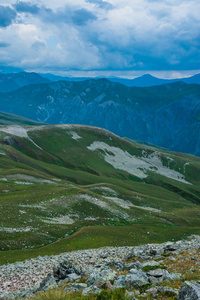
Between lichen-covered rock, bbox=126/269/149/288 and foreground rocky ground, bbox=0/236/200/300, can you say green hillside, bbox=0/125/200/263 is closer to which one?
foreground rocky ground, bbox=0/236/200/300

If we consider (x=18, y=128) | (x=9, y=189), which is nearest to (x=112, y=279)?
(x=9, y=189)

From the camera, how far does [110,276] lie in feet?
52.4

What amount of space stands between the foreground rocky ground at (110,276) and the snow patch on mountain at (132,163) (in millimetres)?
136675

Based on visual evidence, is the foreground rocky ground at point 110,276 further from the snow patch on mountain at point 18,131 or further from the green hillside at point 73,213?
the snow patch on mountain at point 18,131

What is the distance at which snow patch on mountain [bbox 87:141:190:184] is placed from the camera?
17102 cm

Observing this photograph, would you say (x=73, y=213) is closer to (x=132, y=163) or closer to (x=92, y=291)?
(x=92, y=291)

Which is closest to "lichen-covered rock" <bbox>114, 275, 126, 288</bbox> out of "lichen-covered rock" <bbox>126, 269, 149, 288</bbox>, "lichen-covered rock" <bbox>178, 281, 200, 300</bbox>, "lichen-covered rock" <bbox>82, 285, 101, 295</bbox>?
"lichen-covered rock" <bbox>126, 269, 149, 288</bbox>

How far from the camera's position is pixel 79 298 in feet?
41.1

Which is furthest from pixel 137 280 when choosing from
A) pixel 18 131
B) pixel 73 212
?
pixel 18 131

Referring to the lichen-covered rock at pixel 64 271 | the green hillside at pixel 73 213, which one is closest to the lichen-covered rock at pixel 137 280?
the lichen-covered rock at pixel 64 271

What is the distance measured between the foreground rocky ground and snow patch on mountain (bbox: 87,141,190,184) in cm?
13668

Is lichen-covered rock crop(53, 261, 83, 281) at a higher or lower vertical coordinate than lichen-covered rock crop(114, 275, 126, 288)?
lower

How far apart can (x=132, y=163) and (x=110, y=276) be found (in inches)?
6556

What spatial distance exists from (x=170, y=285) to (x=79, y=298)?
17.2 feet
